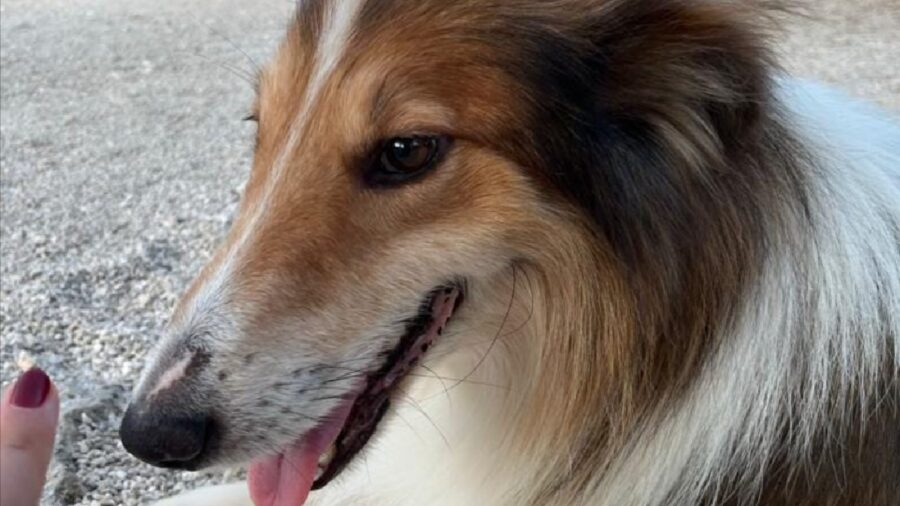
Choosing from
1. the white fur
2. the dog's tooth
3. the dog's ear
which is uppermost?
the dog's ear

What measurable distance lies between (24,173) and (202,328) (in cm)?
307

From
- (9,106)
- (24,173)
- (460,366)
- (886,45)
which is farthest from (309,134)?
(886,45)

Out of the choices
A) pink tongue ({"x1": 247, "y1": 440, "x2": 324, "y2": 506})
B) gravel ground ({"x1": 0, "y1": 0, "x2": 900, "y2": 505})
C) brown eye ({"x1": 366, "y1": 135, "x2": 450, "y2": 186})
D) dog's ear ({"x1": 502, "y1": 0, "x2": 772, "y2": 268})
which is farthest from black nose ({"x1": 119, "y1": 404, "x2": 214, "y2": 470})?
gravel ground ({"x1": 0, "y1": 0, "x2": 900, "y2": 505})

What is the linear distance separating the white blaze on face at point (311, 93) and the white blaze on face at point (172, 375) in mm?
132

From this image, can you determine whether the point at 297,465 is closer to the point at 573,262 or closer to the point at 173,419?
the point at 173,419

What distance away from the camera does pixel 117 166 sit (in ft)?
14.6

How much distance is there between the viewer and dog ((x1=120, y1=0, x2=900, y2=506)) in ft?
5.22

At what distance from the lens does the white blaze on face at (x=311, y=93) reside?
168cm

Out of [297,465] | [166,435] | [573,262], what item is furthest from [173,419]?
[573,262]

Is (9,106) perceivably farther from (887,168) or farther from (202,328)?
(887,168)

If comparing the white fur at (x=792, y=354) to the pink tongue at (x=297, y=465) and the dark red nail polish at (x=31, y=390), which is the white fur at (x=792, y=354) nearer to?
the pink tongue at (x=297, y=465)

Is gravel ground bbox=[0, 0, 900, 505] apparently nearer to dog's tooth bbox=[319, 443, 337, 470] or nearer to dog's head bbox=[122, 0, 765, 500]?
dog's head bbox=[122, 0, 765, 500]

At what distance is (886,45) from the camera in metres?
5.49

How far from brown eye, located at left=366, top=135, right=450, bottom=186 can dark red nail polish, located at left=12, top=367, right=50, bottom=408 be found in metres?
0.61
